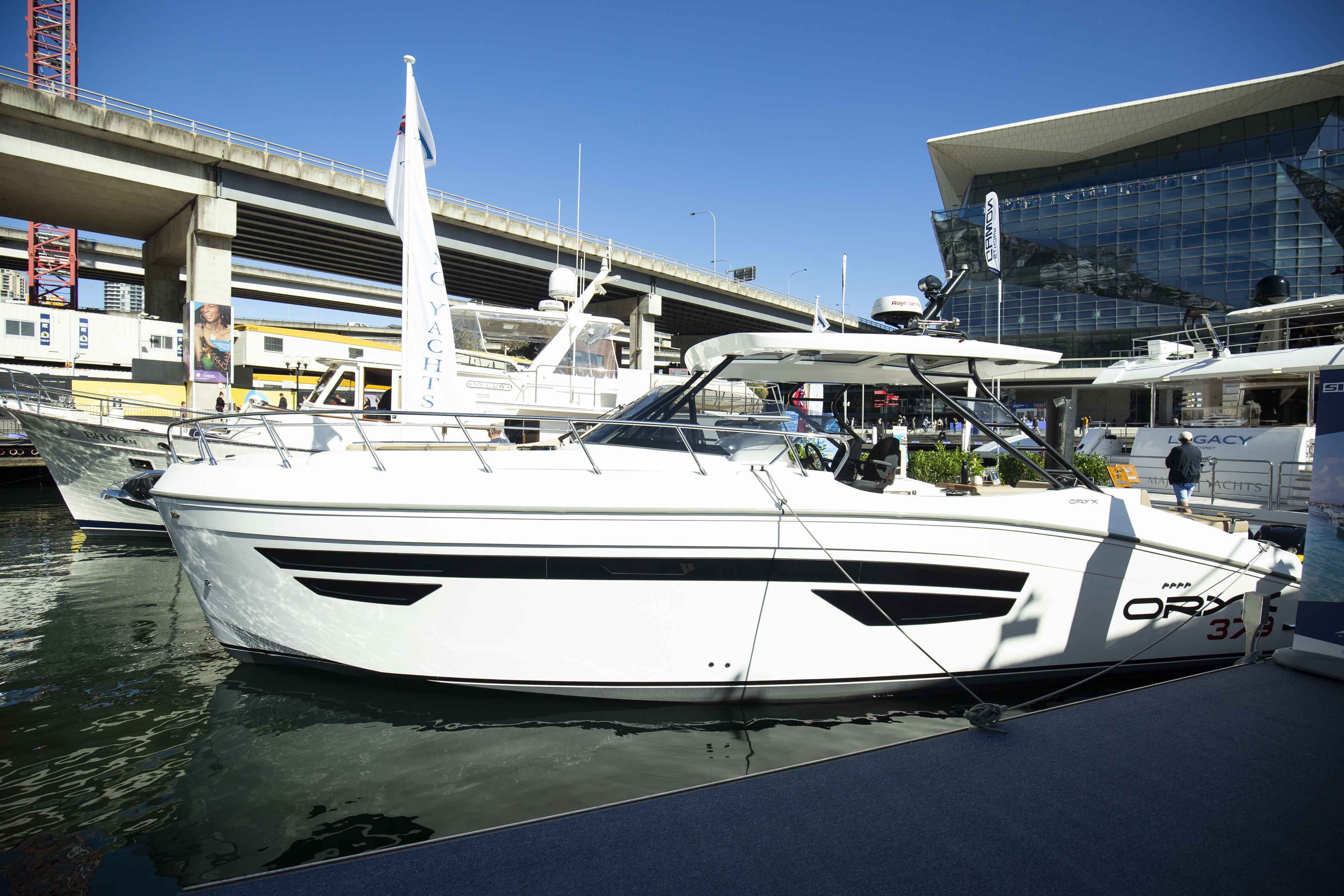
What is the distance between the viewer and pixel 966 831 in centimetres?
230

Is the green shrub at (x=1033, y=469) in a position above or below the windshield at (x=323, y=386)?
below

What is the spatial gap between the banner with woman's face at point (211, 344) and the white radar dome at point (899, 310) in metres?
21.9

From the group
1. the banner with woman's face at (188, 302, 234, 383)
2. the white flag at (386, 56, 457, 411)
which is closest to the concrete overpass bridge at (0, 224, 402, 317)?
the banner with woman's face at (188, 302, 234, 383)

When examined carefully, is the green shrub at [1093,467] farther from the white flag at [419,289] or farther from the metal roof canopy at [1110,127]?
the metal roof canopy at [1110,127]

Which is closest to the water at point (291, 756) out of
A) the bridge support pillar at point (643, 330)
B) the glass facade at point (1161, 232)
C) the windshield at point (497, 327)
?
the windshield at point (497, 327)

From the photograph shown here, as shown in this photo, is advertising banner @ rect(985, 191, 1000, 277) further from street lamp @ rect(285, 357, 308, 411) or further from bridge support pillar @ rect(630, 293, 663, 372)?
street lamp @ rect(285, 357, 308, 411)

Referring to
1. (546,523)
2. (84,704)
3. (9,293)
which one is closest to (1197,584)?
(546,523)

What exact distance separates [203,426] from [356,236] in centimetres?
2413

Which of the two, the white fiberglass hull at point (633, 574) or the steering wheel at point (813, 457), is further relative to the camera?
the steering wheel at point (813, 457)

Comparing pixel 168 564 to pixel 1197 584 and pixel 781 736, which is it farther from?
pixel 1197 584

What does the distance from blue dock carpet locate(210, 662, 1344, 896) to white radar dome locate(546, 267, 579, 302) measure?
16.0m


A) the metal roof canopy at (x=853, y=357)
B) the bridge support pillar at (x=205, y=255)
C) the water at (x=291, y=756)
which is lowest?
the water at (x=291, y=756)

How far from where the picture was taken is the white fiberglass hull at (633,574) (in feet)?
13.6

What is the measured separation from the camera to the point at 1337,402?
3564mm
